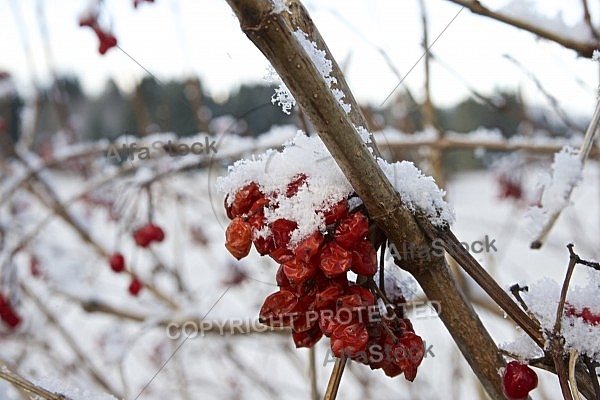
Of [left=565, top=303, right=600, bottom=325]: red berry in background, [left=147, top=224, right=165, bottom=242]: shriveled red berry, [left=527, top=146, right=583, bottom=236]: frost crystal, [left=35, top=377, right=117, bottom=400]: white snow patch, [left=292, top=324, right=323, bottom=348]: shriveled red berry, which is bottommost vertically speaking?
[left=35, top=377, right=117, bottom=400]: white snow patch

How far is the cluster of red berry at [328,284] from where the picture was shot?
47 cm

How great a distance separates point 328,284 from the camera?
490 millimetres

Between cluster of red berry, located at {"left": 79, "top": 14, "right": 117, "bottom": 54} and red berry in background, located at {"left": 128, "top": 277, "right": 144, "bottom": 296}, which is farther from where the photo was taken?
red berry in background, located at {"left": 128, "top": 277, "right": 144, "bottom": 296}

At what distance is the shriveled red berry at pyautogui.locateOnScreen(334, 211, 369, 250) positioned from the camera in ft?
1.52

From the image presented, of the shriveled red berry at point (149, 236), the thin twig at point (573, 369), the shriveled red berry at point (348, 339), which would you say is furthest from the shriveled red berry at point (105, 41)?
the thin twig at point (573, 369)

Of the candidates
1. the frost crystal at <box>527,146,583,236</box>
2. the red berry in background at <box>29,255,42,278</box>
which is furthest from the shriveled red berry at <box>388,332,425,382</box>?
the red berry in background at <box>29,255,42,278</box>

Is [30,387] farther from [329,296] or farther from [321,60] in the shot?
[321,60]

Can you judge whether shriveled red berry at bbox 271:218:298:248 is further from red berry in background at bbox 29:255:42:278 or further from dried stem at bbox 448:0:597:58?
red berry in background at bbox 29:255:42:278

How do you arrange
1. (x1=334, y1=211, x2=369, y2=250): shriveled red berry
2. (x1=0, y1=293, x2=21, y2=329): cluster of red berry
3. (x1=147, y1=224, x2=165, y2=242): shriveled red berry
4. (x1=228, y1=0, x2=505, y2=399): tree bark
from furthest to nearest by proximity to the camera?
(x1=0, y1=293, x2=21, y2=329): cluster of red berry < (x1=147, y1=224, x2=165, y2=242): shriveled red berry < (x1=334, y1=211, x2=369, y2=250): shriveled red berry < (x1=228, y1=0, x2=505, y2=399): tree bark

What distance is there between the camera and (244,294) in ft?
8.77

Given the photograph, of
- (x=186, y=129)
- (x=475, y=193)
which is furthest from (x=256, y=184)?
(x=475, y=193)

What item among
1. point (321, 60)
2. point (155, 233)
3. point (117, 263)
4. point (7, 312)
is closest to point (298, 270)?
point (321, 60)

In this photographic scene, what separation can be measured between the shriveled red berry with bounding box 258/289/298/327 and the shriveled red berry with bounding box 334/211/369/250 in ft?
0.25

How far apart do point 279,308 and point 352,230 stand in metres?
0.10
